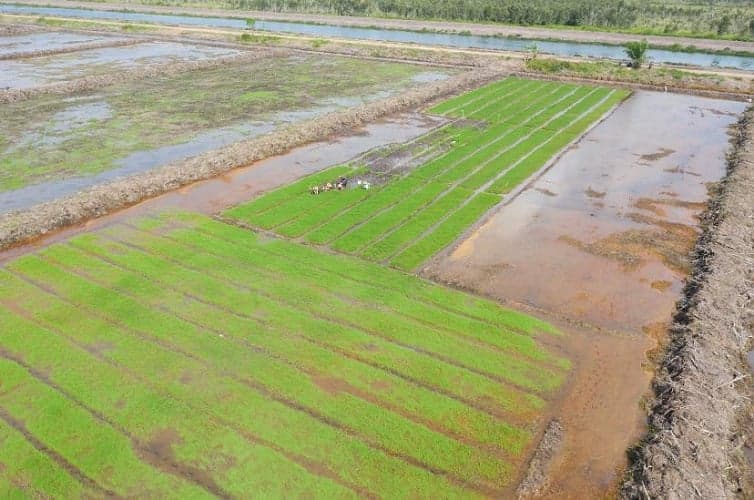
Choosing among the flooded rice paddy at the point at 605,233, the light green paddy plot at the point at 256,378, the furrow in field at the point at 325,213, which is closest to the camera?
the light green paddy plot at the point at 256,378

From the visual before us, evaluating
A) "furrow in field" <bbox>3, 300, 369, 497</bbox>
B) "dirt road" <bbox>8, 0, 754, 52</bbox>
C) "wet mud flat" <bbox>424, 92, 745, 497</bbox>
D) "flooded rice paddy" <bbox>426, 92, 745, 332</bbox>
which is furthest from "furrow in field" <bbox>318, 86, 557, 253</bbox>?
"dirt road" <bbox>8, 0, 754, 52</bbox>

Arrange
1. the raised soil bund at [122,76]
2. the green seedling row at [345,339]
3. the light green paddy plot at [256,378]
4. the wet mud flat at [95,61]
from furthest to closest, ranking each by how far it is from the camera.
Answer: the wet mud flat at [95,61], the raised soil bund at [122,76], the green seedling row at [345,339], the light green paddy plot at [256,378]

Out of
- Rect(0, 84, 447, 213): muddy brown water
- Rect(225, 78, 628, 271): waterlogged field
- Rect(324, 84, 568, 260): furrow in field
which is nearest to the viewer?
Rect(324, 84, 568, 260): furrow in field

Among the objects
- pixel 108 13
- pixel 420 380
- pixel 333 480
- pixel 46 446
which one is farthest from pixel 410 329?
pixel 108 13

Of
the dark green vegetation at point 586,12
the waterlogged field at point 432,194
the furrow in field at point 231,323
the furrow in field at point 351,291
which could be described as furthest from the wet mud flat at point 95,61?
the dark green vegetation at point 586,12

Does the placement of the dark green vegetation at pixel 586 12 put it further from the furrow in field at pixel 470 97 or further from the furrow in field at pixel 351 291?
the furrow in field at pixel 351 291

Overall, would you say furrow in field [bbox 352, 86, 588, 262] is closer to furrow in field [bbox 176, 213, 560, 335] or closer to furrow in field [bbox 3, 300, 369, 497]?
furrow in field [bbox 176, 213, 560, 335]

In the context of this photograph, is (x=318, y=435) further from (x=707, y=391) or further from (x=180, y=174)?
(x=180, y=174)
